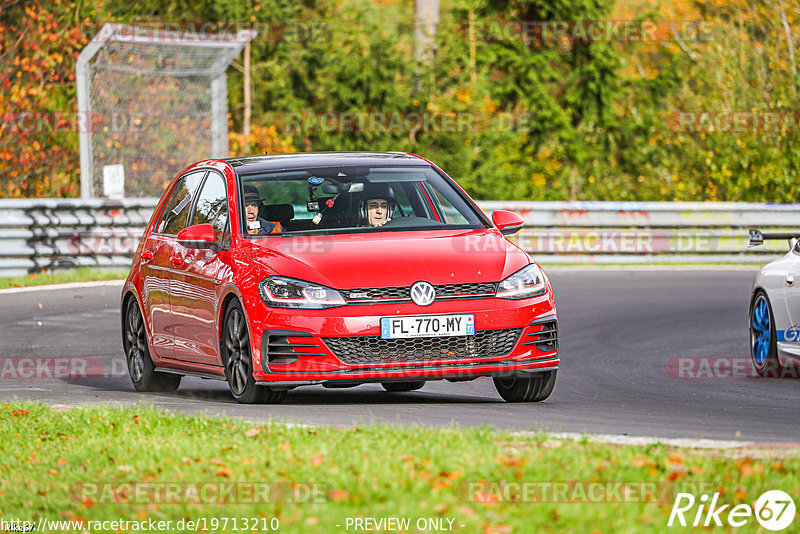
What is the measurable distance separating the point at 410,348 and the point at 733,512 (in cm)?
367

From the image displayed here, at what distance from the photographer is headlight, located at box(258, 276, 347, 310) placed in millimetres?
9570

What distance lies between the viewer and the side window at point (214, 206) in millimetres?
10922

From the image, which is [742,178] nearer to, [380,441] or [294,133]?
[294,133]

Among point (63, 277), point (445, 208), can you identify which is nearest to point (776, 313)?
point (445, 208)

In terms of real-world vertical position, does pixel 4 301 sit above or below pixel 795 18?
below

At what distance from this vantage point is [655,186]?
113ft

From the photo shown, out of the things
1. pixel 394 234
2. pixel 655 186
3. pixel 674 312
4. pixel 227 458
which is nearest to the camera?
pixel 227 458

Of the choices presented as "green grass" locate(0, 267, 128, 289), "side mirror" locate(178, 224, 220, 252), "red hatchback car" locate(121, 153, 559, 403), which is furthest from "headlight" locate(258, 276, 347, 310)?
"green grass" locate(0, 267, 128, 289)

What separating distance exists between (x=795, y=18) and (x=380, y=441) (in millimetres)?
27025

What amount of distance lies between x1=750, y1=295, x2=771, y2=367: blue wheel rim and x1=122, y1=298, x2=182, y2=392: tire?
183 inches

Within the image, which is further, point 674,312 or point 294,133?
point 294,133

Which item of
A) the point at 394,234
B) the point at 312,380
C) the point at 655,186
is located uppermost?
the point at 394,234

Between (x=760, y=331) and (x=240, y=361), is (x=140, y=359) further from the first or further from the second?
(x=760, y=331)

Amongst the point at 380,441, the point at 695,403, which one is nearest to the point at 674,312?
the point at 695,403
